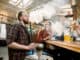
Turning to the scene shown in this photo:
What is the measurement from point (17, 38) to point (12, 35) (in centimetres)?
5

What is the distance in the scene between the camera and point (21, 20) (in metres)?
1.95

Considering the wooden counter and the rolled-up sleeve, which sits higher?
the rolled-up sleeve

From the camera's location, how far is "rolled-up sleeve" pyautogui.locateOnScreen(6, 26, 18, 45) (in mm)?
1934

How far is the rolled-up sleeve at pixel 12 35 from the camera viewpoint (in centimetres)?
193

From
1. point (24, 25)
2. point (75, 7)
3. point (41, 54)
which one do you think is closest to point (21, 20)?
point (24, 25)

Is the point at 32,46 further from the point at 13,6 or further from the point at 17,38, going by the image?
the point at 13,6

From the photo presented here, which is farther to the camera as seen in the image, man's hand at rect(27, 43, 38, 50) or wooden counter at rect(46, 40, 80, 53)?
man's hand at rect(27, 43, 38, 50)

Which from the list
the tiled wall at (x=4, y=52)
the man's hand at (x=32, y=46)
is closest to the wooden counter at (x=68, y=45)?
the man's hand at (x=32, y=46)

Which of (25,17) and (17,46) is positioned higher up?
(25,17)

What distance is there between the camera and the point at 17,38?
1.94 m

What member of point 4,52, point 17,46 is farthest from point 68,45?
point 4,52

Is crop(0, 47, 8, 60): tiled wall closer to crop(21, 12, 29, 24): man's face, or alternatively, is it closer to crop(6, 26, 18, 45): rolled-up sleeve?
crop(6, 26, 18, 45): rolled-up sleeve

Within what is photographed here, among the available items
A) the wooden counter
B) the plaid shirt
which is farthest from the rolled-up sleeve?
the wooden counter

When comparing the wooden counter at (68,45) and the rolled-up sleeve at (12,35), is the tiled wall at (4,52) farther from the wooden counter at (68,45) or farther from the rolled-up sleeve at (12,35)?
the wooden counter at (68,45)
